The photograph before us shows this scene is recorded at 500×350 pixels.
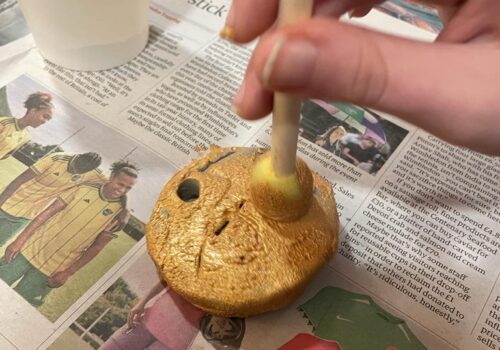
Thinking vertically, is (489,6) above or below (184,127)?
above

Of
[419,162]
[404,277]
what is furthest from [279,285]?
[419,162]

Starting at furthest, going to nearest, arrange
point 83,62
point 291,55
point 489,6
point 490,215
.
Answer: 1. point 83,62
2. point 490,215
3. point 489,6
4. point 291,55

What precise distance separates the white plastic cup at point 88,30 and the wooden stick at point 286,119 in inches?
12.1

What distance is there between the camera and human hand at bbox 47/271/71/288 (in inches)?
17.1

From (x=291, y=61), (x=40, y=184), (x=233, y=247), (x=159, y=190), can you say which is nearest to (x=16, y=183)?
(x=40, y=184)

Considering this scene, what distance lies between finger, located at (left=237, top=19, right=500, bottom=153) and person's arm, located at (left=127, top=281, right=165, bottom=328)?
246 millimetres

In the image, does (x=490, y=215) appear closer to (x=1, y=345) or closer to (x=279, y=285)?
(x=279, y=285)

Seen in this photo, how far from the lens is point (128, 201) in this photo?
1.60ft

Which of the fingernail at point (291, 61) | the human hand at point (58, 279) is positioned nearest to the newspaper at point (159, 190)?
the human hand at point (58, 279)

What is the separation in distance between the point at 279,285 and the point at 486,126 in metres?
0.18

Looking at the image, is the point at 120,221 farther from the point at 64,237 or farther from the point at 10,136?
the point at 10,136

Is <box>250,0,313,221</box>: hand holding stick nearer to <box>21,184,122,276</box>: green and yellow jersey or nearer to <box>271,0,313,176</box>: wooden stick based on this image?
<box>271,0,313,176</box>: wooden stick

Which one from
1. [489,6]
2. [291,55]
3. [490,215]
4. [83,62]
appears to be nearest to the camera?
[291,55]

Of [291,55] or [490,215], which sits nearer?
[291,55]
